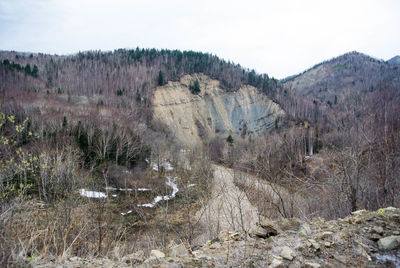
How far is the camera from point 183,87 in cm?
7056

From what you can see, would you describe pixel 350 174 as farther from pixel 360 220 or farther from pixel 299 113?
pixel 299 113

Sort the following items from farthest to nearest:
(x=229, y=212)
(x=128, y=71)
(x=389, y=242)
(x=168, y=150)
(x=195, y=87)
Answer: (x=128, y=71), (x=195, y=87), (x=168, y=150), (x=229, y=212), (x=389, y=242)

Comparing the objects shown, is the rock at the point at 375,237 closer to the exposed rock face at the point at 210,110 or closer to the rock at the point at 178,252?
the rock at the point at 178,252

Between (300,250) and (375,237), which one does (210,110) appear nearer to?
(375,237)

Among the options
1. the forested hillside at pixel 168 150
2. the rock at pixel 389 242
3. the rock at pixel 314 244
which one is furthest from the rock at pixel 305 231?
the forested hillside at pixel 168 150

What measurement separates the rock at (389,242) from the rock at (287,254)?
1.46 meters

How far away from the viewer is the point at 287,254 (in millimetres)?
3115

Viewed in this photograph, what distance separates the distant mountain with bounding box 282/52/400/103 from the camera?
380ft

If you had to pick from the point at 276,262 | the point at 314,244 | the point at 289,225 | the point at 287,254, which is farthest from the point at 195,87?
the point at 276,262

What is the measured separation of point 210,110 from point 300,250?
Result: 6672 centimetres

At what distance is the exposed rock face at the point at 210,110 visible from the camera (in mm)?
61969

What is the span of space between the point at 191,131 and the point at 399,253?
5946cm

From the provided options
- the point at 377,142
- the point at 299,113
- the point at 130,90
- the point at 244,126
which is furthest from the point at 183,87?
the point at 377,142

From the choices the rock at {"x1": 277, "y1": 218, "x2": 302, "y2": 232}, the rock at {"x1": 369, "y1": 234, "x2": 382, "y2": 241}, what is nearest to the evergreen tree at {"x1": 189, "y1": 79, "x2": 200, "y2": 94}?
the rock at {"x1": 277, "y1": 218, "x2": 302, "y2": 232}
